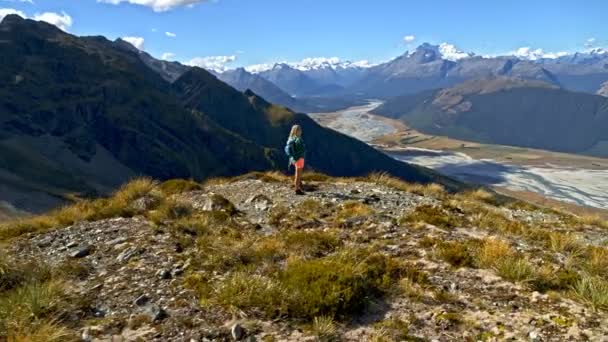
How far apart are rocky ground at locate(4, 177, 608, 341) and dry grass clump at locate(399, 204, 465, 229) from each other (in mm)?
70

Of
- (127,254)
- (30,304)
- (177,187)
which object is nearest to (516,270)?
(127,254)

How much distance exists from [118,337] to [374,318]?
16.1ft

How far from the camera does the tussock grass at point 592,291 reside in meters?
9.56

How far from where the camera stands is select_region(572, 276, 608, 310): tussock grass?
9.56 metres

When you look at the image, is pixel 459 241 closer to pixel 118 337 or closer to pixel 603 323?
pixel 603 323

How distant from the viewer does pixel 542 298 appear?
33.3 feet

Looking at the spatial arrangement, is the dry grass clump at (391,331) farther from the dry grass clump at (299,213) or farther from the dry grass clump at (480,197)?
Result: the dry grass clump at (480,197)

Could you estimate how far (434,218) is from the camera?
1647 centimetres

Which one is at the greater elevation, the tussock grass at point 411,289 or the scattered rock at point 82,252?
the tussock grass at point 411,289

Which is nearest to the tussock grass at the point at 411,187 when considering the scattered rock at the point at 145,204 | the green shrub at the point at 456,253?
the green shrub at the point at 456,253

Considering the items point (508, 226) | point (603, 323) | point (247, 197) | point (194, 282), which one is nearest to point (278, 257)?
point (194, 282)

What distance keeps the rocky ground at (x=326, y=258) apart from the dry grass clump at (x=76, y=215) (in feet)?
2.51

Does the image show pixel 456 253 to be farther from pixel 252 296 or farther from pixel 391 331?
pixel 252 296

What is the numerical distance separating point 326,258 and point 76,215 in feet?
37.4
